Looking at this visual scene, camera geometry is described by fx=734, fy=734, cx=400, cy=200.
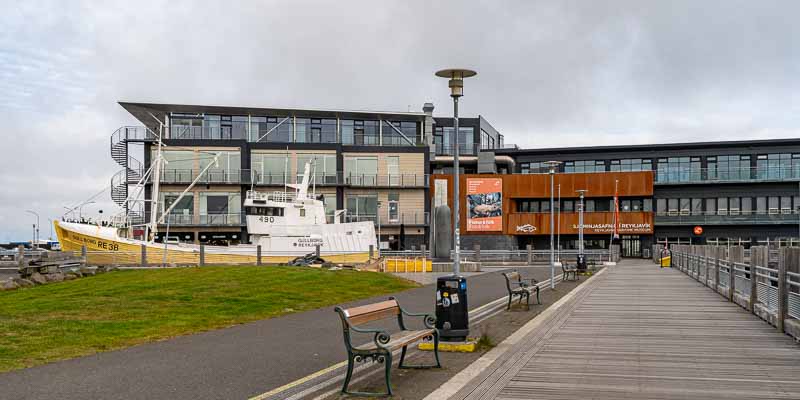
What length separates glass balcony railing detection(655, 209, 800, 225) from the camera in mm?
68750

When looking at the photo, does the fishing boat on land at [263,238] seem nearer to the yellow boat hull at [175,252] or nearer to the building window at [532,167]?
the yellow boat hull at [175,252]

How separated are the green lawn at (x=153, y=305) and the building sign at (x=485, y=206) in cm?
4172

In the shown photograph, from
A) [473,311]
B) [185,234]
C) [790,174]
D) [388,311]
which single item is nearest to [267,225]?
[185,234]

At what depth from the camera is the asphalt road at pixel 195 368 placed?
342 inches

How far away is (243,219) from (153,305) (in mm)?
47863

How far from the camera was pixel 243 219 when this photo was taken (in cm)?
6512

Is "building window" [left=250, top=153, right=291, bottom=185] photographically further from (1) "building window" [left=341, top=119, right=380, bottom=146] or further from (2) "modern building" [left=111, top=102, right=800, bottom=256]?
(1) "building window" [left=341, top=119, right=380, bottom=146]

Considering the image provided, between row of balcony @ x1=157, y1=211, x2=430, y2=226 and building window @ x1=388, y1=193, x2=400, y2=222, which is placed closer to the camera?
row of balcony @ x1=157, y1=211, x2=430, y2=226

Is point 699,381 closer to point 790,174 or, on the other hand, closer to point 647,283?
point 647,283

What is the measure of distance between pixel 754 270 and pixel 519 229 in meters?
54.2

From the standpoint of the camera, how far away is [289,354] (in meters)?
11.5

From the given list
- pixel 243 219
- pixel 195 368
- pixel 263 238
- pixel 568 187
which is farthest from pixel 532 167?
pixel 195 368

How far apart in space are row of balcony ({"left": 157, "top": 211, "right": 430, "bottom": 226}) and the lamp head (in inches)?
2023

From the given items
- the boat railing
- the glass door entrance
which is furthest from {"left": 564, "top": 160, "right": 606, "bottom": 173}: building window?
the boat railing
